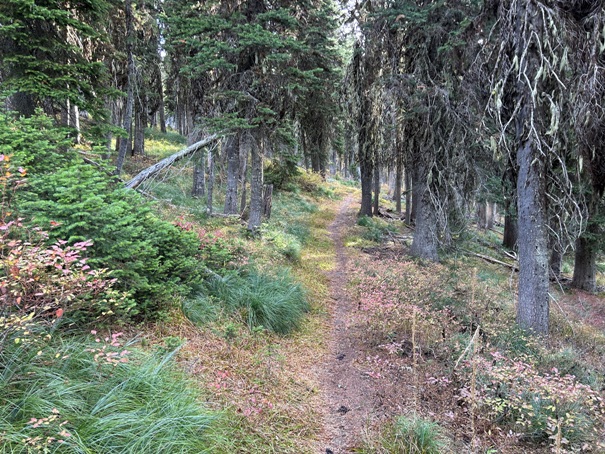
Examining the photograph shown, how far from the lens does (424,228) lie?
1107 centimetres

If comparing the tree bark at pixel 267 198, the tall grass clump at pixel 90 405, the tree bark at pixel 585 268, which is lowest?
the tree bark at pixel 585 268

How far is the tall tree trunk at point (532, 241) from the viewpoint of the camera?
5984 millimetres

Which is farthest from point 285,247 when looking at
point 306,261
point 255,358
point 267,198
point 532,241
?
point 532,241

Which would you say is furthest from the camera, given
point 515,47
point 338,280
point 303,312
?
point 338,280

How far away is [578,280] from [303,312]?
482 inches

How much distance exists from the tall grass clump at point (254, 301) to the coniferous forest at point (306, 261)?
0.17 ft

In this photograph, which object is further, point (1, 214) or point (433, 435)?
point (433, 435)

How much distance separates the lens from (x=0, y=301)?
231cm

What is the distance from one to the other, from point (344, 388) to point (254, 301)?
2019mm

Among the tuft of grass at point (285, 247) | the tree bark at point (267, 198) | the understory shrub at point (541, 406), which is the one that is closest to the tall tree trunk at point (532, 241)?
the understory shrub at point (541, 406)

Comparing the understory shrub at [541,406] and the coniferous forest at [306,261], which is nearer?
the coniferous forest at [306,261]

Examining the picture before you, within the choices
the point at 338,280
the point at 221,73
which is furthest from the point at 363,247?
the point at 221,73

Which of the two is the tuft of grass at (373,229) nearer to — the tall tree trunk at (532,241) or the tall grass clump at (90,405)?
A: the tall tree trunk at (532,241)

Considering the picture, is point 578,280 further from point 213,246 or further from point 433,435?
point 213,246
